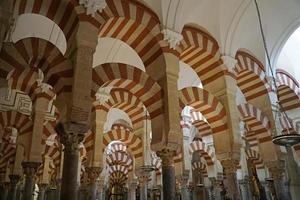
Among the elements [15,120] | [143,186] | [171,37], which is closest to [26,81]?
[15,120]

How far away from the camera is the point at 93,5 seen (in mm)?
4262

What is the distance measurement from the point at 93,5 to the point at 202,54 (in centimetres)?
263

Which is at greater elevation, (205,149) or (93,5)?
(93,5)

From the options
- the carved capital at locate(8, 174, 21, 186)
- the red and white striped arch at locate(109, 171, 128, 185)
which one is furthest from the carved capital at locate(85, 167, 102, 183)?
the red and white striped arch at locate(109, 171, 128, 185)

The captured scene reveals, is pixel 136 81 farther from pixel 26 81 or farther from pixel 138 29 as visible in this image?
pixel 26 81

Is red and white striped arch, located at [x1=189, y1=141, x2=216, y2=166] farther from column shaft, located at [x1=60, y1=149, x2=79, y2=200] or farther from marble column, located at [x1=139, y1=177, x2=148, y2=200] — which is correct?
column shaft, located at [x1=60, y1=149, x2=79, y2=200]

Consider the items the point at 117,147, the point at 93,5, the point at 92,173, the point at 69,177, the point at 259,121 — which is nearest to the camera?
the point at 69,177

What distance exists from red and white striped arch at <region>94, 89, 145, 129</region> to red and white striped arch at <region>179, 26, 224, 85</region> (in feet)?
5.78

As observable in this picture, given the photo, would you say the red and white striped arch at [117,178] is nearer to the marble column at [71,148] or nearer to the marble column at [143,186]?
the marble column at [143,186]

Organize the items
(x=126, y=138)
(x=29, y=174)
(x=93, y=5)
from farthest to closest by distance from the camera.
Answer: (x=126, y=138) → (x=29, y=174) → (x=93, y=5)

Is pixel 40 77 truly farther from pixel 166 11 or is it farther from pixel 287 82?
pixel 287 82

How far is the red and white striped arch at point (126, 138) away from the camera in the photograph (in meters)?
8.02

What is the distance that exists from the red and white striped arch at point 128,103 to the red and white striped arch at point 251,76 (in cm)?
242

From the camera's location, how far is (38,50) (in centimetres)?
497
